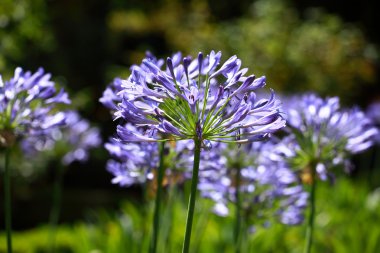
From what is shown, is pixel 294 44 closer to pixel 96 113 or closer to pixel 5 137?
pixel 96 113

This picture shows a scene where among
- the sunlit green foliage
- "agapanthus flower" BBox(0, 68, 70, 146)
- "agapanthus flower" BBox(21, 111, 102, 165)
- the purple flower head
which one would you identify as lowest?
the sunlit green foliage

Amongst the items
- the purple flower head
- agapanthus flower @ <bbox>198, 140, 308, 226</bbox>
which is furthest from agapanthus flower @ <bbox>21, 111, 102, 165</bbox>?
the purple flower head

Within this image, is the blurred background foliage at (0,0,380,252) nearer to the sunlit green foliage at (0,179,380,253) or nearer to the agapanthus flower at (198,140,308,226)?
the sunlit green foliage at (0,179,380,253)

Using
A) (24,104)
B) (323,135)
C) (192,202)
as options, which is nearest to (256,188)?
(323,135)

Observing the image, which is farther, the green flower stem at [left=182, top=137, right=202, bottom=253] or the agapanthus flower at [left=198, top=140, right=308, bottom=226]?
the agapanthus flower at [left=198, top=140, right=308, bottom=226]

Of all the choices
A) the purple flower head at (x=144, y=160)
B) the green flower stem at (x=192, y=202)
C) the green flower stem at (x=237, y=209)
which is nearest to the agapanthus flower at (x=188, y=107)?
the green flower stem at (x=192, y=202)

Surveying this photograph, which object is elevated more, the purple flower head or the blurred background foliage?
the blurred background foliage

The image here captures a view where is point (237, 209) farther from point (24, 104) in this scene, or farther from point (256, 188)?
point (24, 104)
